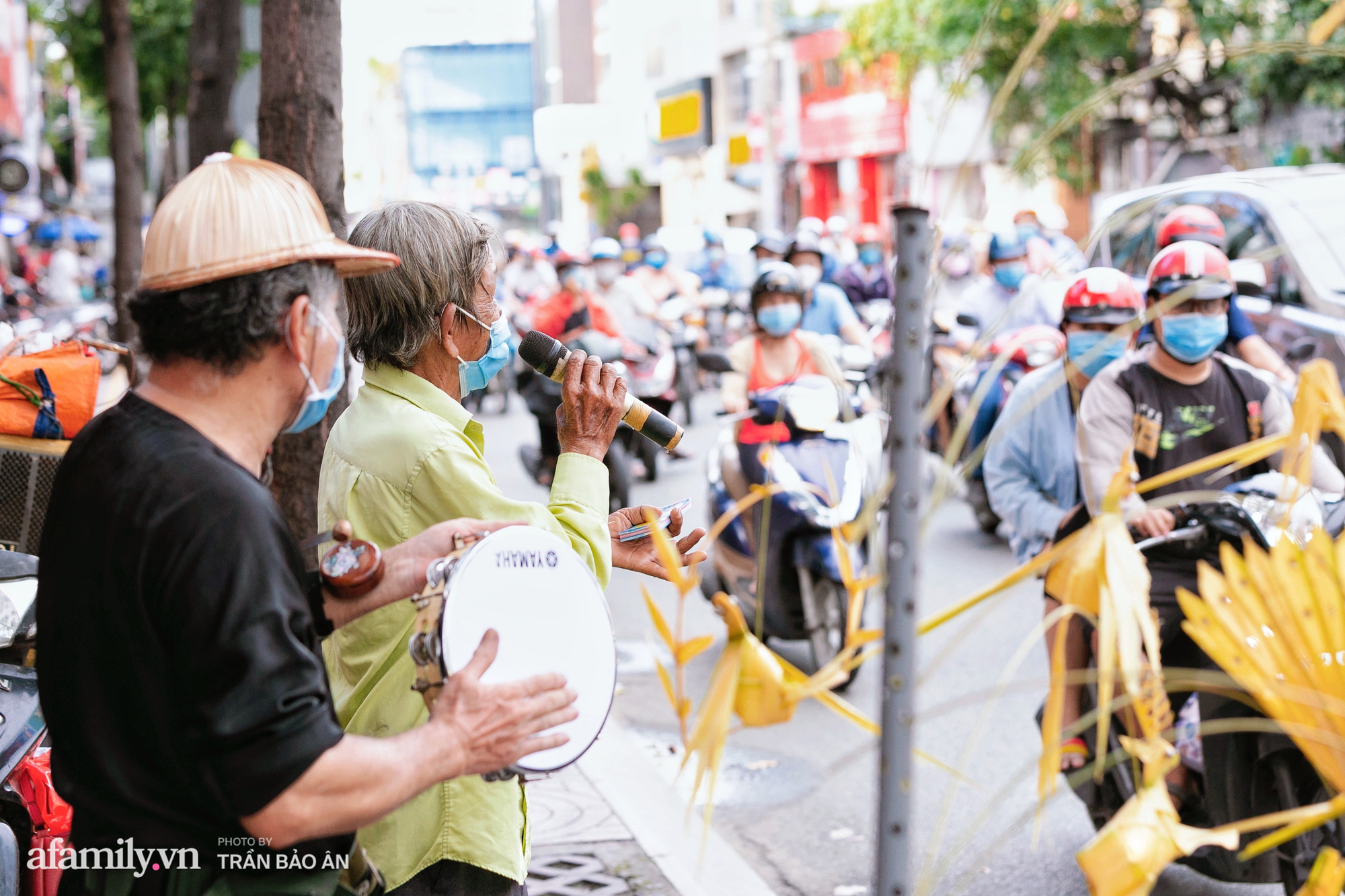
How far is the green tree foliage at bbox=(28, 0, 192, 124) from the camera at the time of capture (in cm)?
2270

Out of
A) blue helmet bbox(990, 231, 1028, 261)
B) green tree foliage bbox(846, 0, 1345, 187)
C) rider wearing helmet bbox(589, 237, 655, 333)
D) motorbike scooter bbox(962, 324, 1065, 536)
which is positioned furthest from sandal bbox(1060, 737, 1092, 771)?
green tree foliage bbox(846, 0, 1345, 187)

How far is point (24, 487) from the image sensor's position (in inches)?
151

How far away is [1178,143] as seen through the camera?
2189 centimetres

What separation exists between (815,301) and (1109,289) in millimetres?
6422

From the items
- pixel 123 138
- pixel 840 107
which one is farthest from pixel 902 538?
pixel 840 107

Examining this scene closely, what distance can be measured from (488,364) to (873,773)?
3.11 metres

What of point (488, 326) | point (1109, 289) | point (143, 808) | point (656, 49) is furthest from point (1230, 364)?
point (656, 49)

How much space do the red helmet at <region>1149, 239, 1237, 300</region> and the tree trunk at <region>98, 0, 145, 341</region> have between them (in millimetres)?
10350

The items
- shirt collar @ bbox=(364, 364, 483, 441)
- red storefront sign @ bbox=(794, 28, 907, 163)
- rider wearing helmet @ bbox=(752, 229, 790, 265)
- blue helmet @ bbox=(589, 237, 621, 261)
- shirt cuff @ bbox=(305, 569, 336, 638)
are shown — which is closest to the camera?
shirt cuff @ bbox=(305, 569, 336, 638)

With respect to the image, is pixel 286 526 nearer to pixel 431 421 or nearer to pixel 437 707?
pixel 437 707

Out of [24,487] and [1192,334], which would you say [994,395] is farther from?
[24,487]

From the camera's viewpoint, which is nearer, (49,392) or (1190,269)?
(49,392)

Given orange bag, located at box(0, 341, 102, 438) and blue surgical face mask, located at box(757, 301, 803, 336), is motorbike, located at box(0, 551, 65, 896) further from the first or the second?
blue surgical face mask, located at box(757, 301, 803, 336)

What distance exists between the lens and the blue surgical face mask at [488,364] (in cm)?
264
